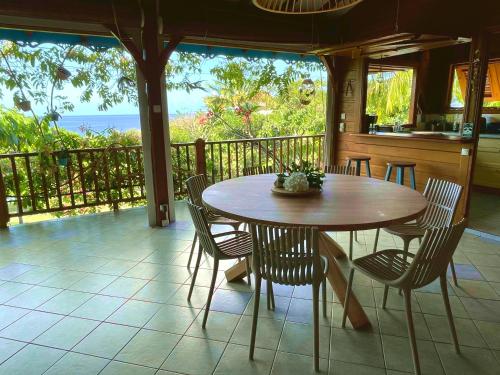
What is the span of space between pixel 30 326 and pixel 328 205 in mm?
2012

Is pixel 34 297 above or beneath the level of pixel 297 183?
beneath

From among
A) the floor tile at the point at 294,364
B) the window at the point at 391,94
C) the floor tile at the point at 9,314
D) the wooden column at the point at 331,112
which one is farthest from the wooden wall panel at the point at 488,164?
the floor tile at the point at 9,314

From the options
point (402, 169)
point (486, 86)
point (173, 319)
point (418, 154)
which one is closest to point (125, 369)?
point (173, 319)

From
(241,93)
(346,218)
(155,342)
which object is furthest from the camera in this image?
(241,93)

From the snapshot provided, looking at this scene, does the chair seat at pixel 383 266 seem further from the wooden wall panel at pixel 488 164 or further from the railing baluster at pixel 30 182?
the wooden wall panel at pixel 488 164

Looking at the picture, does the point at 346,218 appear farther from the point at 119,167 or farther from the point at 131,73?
the point at 131,73

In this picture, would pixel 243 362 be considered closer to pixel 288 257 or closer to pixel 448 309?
pixel 288 257

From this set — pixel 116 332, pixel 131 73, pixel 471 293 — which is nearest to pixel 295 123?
pixel 131 73

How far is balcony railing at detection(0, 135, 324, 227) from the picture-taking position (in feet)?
13.9

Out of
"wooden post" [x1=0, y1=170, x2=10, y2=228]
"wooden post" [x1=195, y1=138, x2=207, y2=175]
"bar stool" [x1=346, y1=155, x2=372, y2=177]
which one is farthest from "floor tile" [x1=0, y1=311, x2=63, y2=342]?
"bar stool" [x1=346, y1=155, x2=372, y2=177]

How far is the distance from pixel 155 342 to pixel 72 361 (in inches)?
17.0

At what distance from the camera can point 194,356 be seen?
72.1 inches

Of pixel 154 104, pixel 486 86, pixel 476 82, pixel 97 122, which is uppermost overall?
pixel 486 86

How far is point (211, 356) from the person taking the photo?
1.83 m
